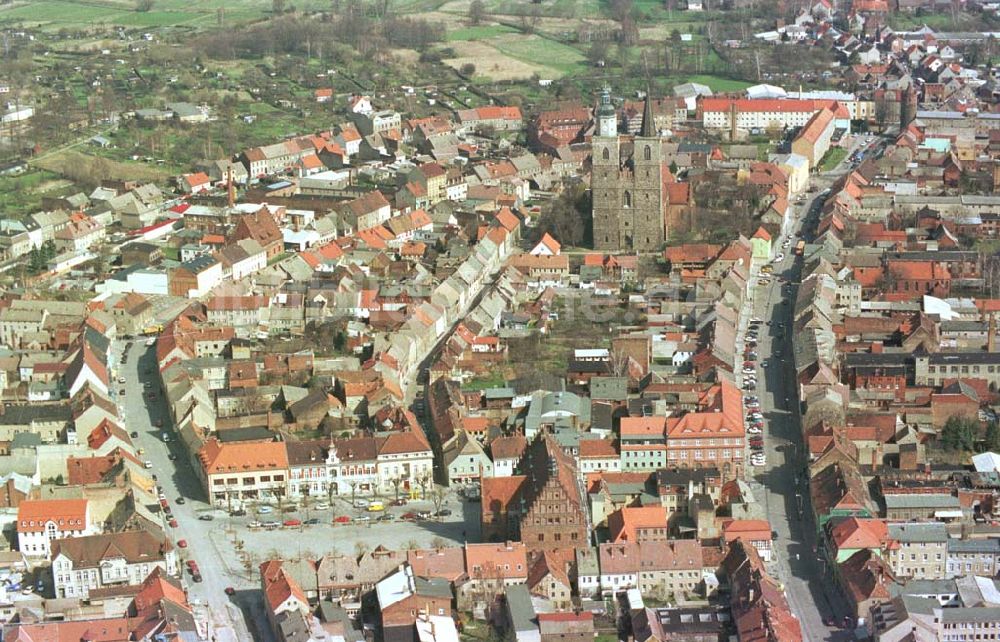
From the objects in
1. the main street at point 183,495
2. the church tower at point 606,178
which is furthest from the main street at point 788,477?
the main street at point 183,495

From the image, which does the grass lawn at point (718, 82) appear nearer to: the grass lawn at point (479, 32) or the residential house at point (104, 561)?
the grass lawn at point (479, 32)

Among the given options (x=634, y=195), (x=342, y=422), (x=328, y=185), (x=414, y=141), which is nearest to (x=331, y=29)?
(x=414, y=141)

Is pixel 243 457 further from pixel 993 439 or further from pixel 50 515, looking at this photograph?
pixel 993 439

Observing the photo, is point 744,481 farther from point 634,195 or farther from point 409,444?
point 634,195

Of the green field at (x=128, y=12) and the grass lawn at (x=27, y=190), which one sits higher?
the grass lawn at (x=27, y=190)

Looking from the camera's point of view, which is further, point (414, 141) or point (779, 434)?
point (414, 141)
